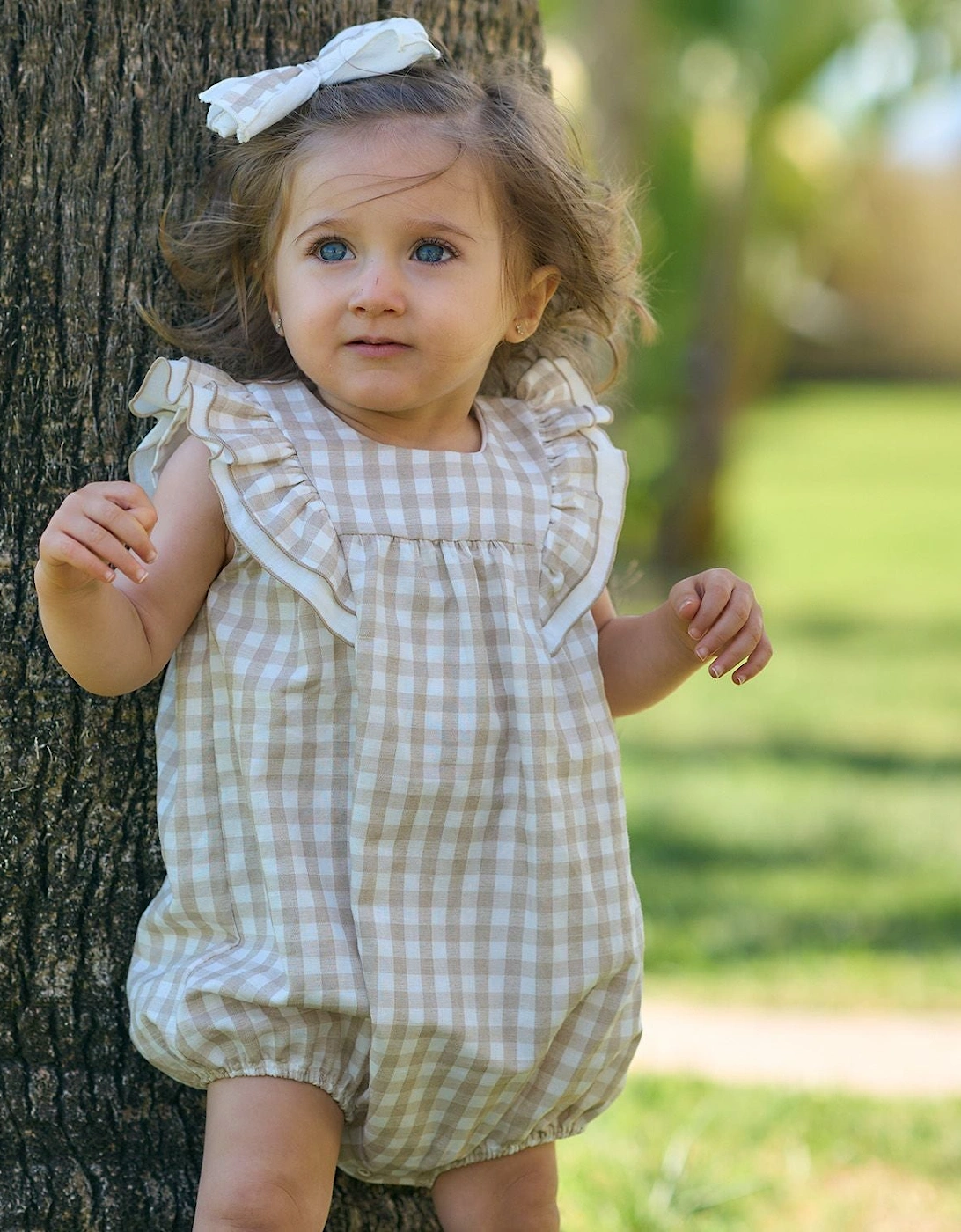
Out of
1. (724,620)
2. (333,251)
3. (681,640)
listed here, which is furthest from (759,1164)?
(333,251)

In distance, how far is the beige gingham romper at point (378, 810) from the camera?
1.95 m

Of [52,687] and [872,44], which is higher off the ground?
[872,44]

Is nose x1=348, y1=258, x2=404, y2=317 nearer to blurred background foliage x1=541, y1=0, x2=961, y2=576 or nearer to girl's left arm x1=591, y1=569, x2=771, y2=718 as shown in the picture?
girl's left arm x1=591, y1=569, x2=771, y2=718

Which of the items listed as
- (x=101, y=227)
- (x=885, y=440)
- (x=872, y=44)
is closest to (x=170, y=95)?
(x=101, y=227)

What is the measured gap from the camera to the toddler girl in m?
1.95

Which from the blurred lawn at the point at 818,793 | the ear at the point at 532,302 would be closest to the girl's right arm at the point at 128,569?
the ear at the point at 532,302

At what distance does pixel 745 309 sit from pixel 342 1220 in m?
13.8

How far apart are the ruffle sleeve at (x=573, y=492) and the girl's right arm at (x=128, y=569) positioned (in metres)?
0.45

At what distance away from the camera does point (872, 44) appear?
1573 centimetres

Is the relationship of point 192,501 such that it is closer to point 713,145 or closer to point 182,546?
point 182,546

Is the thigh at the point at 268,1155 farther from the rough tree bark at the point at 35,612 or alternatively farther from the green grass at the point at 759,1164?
the green grass at the point at 759,1164

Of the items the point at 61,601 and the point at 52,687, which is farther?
the point at 52,687

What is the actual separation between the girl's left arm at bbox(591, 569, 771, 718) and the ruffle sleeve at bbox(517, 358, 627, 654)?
0.36 ft

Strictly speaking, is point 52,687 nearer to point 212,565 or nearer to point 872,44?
point 212,565
